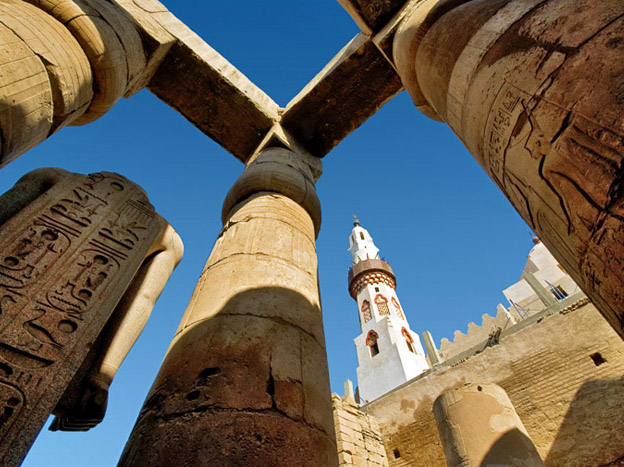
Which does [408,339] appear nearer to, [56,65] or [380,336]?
[380,336]

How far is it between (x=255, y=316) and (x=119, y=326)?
1139 mm

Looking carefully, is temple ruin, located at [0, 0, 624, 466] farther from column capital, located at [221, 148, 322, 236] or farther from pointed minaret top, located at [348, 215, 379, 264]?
pointed minaret top, located at [348, 215, 379, 264]

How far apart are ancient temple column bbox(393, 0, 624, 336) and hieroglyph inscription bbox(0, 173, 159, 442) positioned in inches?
79.0

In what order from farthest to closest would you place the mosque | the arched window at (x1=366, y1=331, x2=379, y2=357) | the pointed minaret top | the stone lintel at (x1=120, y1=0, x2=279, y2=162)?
the pointed minaret top, the arched window at (x1=366, y1=331, x2=379, y2=357), the mosque, the stone lintel at (x1=120, y1=0, x2=279, y2=162)

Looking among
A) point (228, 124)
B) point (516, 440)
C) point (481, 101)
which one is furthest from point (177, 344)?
point (516, 440)

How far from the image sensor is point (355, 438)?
24.7 feet

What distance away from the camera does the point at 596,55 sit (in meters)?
0.89

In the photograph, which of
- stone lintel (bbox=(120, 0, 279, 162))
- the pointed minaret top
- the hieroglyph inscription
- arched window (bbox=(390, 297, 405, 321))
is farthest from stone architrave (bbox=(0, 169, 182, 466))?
the pointed minaret top

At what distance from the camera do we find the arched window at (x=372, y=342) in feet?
78.2

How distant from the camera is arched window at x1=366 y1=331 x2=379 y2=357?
23825 millimetres

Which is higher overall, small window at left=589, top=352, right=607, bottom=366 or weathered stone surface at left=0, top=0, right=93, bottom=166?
small window at left=589, top=352, right=607, bottom=366

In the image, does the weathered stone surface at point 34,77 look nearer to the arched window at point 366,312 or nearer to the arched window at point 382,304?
the arched window at point 382,304

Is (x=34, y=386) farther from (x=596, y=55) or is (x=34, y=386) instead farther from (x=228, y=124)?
(x=228, y=124)

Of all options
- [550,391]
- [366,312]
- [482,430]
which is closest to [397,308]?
[366,312]
